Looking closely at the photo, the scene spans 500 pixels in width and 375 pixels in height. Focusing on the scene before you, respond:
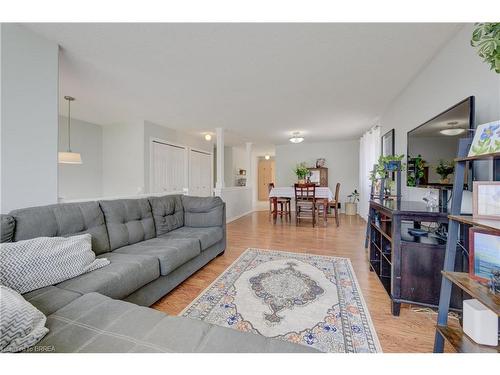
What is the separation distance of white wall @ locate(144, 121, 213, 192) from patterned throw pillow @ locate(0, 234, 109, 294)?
3306 millimetres

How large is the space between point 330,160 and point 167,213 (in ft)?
18.6

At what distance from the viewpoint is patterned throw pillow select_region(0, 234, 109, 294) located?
1134 mm

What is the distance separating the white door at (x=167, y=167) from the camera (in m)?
4.77

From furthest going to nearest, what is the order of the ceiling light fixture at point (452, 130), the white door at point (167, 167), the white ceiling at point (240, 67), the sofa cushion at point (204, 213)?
the white door at point (167, 167) < the sofa cushion at point (204, 213) < the white ceiling at point (240, 67) < the ceiling light fixture at point (452, 130)

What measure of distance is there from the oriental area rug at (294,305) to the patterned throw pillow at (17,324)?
98cm

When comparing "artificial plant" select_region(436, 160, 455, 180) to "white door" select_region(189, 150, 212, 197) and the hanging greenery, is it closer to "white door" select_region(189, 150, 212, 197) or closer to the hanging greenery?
the hanging greenery

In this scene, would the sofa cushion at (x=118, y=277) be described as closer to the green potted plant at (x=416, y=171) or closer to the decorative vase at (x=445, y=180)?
the decorative vase at (x=445, y=180)

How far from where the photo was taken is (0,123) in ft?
5.12

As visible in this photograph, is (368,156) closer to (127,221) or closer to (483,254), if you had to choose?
(483,254)

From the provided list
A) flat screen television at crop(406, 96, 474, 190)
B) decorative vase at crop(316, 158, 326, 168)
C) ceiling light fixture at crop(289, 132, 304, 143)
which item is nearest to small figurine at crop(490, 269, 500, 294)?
flat screen television at crop(406, 96, 474, 190)

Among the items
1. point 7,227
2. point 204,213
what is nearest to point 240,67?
point 204,213

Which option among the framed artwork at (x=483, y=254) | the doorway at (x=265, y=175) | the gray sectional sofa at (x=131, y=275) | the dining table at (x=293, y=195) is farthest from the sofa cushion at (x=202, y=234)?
the doorway at (x=265, y=175)
